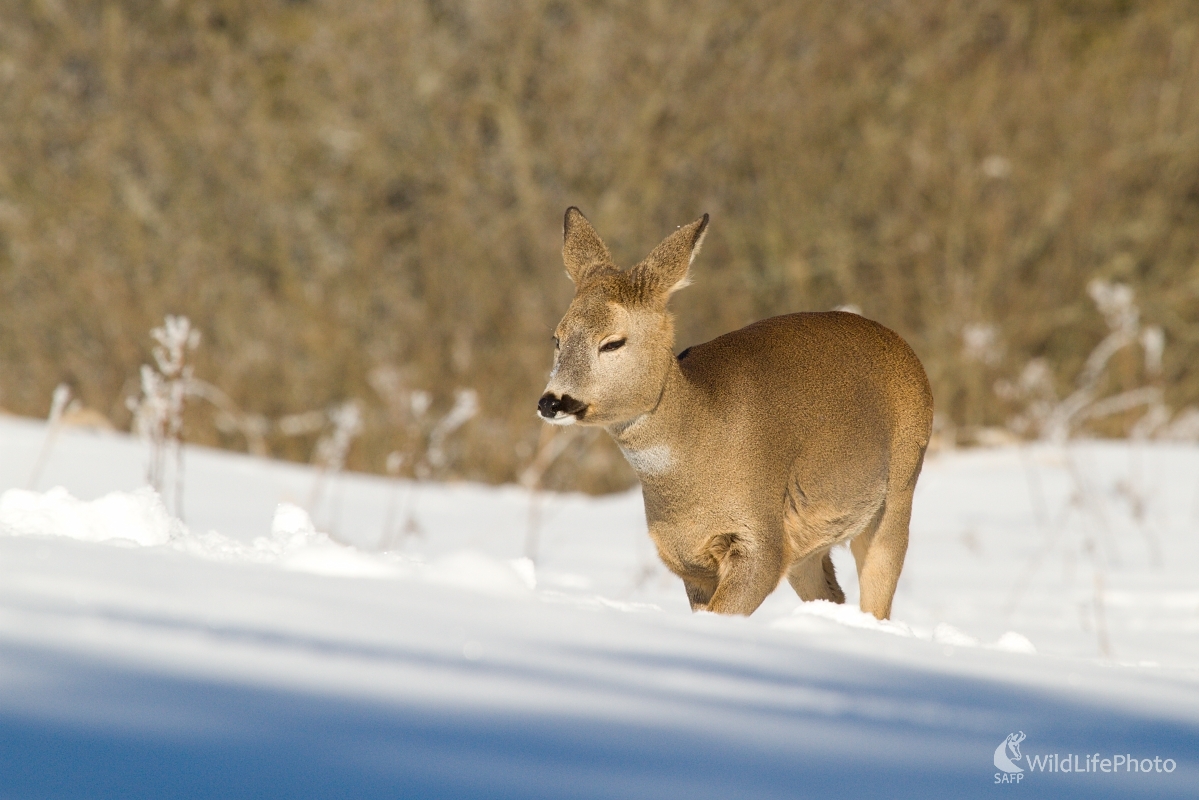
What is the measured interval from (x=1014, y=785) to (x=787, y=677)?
1.32 feet

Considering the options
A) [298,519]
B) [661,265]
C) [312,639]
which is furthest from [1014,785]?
[661,265]

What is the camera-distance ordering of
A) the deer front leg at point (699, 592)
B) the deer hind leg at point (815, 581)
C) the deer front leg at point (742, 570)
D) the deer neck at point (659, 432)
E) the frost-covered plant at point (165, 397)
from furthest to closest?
the deer hind leg at point (815, 581) < the frost-covered plant at point (165, 397) < the deer front leg at point (699, 592) < the deer neck at point (659, 432) < the deer front leg at point (742, 570)

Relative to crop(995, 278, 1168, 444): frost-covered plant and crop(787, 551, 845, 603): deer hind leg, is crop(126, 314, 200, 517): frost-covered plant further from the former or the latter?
crop(995, 278, 1168, 444): frost-covered plant

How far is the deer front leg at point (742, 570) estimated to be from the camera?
3799 millimetres

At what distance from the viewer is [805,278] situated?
14.5 m

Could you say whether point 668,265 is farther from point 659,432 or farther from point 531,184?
point 531,184

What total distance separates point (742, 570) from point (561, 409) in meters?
0.64

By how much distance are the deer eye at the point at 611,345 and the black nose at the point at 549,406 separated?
0.22 meters

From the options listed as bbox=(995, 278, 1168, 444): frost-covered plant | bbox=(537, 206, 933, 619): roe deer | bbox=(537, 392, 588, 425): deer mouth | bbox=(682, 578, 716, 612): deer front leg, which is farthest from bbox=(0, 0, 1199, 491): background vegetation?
bbox=(537, 392, 588, 425): deer mouth

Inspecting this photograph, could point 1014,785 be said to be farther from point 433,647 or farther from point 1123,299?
point 1123,299

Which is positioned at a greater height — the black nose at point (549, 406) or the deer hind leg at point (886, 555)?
the deer hind leg at point (886, 555)

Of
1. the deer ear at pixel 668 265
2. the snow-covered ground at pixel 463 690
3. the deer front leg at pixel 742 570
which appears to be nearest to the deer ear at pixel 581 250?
the deer ear at pixel 668 265

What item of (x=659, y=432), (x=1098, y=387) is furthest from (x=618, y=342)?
(x=1098, y=387)

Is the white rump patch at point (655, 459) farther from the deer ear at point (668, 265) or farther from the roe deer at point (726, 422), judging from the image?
the deer ear at point (668, 265)
